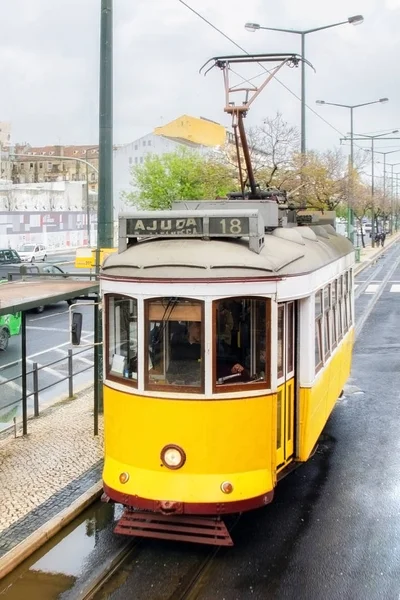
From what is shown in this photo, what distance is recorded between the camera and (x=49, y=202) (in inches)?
2579

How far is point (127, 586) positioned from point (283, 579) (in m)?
1.38

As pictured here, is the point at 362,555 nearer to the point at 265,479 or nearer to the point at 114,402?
the point at 265,479

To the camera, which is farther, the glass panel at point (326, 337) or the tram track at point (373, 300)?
the tram track at point (373, 300)

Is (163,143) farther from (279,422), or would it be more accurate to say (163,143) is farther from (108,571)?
(108,571)

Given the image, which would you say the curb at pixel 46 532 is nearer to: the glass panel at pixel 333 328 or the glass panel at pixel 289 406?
the glass panel at pixel 289 406

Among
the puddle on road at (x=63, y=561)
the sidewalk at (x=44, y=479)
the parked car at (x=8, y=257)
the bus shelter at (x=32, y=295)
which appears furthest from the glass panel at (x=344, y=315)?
the parked car at (x=8, y=257)

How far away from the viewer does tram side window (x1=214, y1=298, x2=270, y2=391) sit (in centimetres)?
634

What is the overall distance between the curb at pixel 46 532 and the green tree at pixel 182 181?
59.4ft

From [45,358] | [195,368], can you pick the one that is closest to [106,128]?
[195,368]

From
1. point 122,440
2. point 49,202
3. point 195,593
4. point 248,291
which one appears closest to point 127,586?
point 195,593

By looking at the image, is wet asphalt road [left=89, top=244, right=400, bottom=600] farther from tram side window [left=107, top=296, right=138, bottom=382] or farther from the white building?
the white building

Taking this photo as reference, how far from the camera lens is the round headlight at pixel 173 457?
6238 millimetres

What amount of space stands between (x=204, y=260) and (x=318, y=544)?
308 cm

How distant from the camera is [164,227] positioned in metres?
6.89
